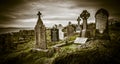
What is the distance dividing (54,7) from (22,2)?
222cm

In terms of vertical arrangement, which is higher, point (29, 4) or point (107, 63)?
point (29, 4)

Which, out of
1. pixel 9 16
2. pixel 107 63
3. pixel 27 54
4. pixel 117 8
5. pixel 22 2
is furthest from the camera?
pixel 117 8

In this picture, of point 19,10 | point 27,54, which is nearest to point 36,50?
point 27,54

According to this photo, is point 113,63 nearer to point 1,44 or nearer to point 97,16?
point 97,16

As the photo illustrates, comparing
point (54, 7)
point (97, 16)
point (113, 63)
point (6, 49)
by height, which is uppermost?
point (54, 7)

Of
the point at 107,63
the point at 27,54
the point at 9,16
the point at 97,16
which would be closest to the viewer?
the point at 107,63

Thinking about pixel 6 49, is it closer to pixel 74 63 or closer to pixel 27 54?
pixel 27 54

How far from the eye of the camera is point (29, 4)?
285 inches

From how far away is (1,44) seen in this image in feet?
30.5

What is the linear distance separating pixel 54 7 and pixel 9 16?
9.91ft

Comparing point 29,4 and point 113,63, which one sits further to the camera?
point 29,4

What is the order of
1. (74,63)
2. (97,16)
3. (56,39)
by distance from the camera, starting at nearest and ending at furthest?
(74,63) → (97,16) → (56,39)

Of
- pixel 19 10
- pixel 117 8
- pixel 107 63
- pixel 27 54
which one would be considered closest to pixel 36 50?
pixel 27 54

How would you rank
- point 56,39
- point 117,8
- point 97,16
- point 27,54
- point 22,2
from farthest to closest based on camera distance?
point 56,39, point 97,16, point 117,8, point 27,54, point 22,2
